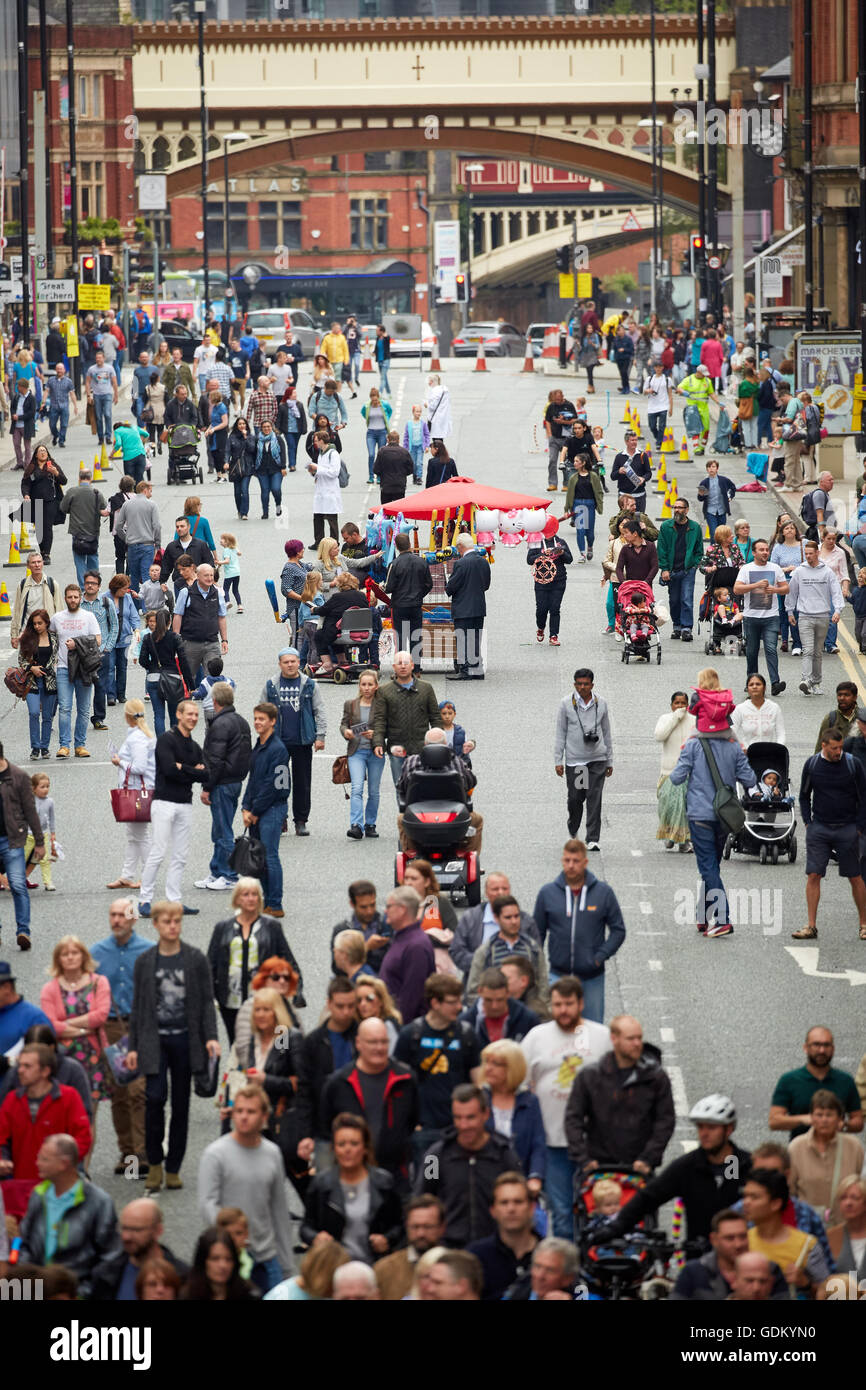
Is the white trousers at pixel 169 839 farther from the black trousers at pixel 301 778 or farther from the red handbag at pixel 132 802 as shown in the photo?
the black trousers at pixel 301 778

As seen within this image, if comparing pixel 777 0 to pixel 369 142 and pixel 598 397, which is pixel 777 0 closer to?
pixel 369 142

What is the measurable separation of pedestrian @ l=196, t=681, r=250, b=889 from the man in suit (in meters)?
7.62

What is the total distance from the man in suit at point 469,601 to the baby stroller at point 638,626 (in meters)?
1.66

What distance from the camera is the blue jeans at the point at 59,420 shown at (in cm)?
4569

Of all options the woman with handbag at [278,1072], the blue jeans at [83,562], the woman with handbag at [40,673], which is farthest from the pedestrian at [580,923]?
the blue jeans at [83,562]

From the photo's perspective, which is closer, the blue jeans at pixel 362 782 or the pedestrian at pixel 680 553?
the blue jeans at pixel 362 782

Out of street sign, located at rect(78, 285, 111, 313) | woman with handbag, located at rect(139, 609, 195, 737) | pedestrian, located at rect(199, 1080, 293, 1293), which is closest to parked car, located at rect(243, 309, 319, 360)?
street sign, located at rect(78, 285, 111, 313)

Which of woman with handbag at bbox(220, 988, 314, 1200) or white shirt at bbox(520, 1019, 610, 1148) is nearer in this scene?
woman with handbag at bbox(220, 988, 314, 1200)

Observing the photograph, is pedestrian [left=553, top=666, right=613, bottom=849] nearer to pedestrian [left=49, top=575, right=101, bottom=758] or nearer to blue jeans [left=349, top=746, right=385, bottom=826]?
blue jeans [left=349, top=746, right=385, bottom=826]

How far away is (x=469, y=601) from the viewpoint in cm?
2661

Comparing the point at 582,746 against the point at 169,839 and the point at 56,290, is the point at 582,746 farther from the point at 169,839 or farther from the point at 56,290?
the point at 56,290

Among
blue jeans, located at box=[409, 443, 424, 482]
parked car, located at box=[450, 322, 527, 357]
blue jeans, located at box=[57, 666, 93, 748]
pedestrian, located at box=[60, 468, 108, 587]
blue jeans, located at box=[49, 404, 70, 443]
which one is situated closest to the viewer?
blue jeans, located at box=[57, 666, 93, 748]

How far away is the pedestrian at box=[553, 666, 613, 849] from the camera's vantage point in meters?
19.4
